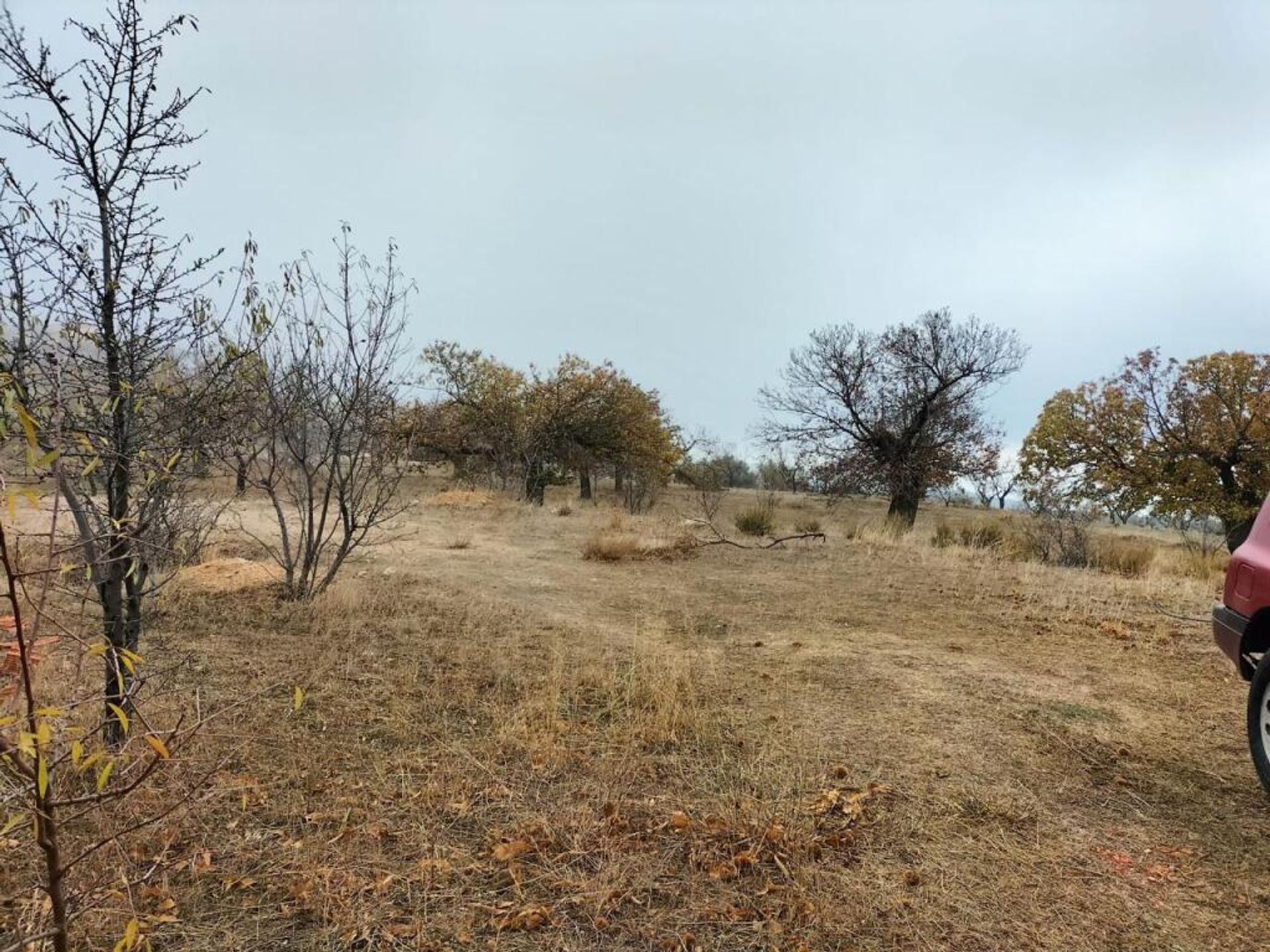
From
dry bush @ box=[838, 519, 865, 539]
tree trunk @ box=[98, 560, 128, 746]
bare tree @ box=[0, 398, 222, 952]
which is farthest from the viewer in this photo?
dry bush @ box=[838, 519, 865, 539]

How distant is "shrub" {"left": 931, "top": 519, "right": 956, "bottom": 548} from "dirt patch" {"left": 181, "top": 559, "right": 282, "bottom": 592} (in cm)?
1146

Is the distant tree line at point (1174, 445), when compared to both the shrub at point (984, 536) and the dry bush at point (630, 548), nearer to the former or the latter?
the shrub at point (984, 536)

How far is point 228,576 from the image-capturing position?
7.54 m

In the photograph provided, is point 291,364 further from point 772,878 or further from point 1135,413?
point 1135,413

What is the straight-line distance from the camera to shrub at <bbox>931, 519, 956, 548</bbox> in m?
14.1

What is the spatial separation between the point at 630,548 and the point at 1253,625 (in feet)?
28.1

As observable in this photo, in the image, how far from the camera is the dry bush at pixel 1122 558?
37.0ft

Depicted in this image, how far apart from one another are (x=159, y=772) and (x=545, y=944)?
216cm

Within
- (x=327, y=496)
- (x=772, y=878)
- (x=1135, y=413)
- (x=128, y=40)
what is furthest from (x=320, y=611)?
(x=1135, y=413)

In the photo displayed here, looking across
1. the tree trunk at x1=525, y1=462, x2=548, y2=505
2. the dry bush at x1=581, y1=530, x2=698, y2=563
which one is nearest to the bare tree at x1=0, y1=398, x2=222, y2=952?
the dry bush at x1=581, y1=530, x2=698, y2=563

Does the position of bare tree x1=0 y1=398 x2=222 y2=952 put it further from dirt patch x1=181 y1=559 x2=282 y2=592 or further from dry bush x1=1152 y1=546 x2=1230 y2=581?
dry bush x1=1152 y1=546 x2=1230 y2=581

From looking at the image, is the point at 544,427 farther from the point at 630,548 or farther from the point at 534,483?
the point at 630,548

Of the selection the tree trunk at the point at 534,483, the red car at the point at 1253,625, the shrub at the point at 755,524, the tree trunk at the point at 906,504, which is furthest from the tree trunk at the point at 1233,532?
the tree trunk at the point at 534,483

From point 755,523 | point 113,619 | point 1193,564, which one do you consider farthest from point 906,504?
point 113,619
